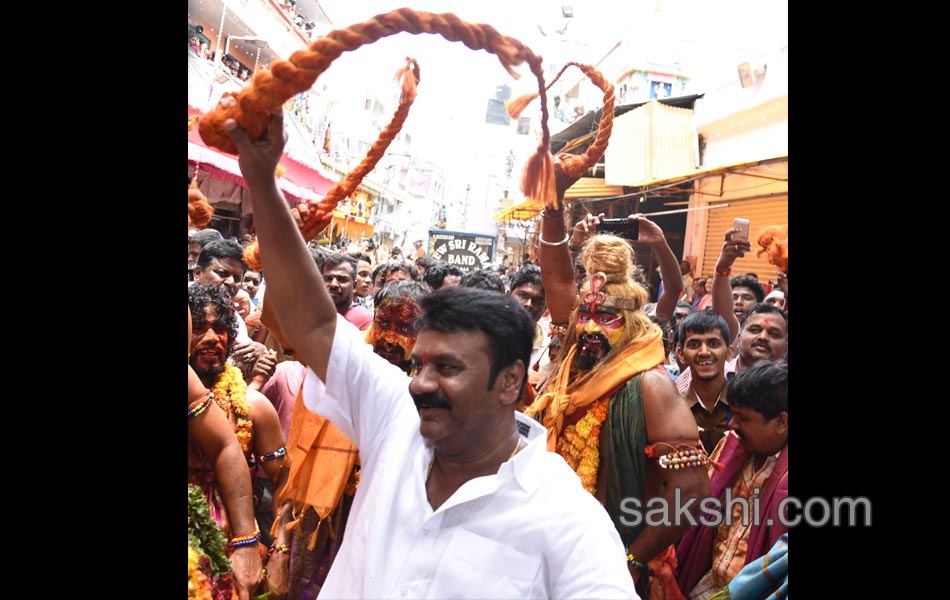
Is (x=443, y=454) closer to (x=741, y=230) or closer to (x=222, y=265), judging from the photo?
(x=222, y=265)

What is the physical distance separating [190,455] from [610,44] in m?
21.6

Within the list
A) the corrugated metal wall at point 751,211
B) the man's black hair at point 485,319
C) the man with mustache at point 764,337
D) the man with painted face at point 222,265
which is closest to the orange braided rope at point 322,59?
the man's black hair at point 485,319

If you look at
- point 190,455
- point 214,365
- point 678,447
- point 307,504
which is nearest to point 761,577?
point 678,447

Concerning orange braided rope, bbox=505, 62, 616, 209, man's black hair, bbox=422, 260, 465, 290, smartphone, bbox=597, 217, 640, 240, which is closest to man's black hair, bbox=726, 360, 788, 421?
orange braided rope, bbox=505, 62, 616, 209

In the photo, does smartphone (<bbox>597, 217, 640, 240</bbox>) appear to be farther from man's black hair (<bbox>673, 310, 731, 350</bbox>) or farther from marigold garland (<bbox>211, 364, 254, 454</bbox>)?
marigold garland (<bbox>211, 364, 254, 454</bbox>)

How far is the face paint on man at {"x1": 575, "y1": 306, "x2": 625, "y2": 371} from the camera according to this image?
10.3ft

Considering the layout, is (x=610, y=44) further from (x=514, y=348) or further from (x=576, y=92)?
(x=514, y=348)

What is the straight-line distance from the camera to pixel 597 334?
3154mm

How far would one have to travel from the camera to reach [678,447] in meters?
2.77

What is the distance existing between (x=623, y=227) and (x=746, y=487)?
171cm

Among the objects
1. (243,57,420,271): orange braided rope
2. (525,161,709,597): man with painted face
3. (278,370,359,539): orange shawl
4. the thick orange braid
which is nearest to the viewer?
the thick orange braid

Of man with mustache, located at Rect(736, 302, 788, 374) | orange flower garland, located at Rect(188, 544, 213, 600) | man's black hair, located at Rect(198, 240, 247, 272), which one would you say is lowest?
orange flower garland, located at Rect(188, 544, 213, 600)

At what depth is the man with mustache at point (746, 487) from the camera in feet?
8.84

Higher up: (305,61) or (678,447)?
(305,61)
